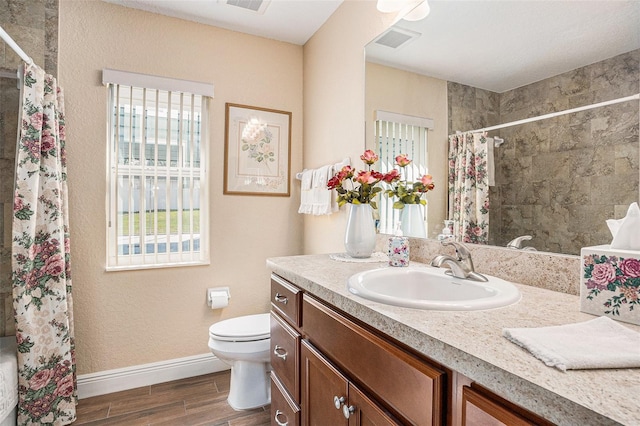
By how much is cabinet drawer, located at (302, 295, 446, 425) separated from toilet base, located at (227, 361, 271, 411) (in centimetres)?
104

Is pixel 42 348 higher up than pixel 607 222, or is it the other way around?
pixel 607 222

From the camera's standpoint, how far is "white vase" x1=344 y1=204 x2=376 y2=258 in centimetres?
157

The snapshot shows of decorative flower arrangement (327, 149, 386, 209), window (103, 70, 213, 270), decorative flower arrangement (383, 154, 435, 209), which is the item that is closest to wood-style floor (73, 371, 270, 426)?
window (103, 70, 213, 270)

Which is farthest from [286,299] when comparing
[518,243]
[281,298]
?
[518,243]

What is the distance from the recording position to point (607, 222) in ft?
2.92

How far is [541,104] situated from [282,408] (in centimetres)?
151

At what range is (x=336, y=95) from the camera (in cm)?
217

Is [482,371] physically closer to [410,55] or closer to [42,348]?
[410,55]

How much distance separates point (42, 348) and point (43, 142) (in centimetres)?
108

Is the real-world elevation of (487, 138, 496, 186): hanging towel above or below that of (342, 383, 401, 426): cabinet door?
above

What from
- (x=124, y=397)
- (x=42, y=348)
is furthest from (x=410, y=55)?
(x=124, y=397)

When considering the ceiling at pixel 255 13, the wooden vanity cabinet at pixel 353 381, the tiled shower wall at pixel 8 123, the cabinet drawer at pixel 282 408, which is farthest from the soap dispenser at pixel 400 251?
the tiled shower wall at pixel 8 123

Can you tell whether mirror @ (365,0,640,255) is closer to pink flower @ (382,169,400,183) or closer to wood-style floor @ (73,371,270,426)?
pink flower @ (382,169,400,183)

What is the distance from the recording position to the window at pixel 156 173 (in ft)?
6.99
